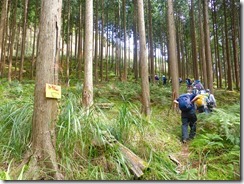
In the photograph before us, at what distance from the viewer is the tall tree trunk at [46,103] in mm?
A: 3023

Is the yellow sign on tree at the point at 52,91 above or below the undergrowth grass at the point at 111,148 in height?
above

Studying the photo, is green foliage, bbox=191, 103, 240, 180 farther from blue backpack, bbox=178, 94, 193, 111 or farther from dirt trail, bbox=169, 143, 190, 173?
blue backpack, bbox=178, 94, 193, 111

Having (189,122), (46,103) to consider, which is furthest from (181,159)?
(46,103)

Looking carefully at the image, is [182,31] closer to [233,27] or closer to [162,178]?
[233,27]

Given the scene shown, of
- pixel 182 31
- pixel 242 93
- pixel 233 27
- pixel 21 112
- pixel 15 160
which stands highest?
pixel 182 31

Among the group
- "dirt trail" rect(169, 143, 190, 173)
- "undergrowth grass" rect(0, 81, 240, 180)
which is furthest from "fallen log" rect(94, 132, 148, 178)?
"dirt trail" rect(169, 143, 190, 173)

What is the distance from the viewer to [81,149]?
3.30m

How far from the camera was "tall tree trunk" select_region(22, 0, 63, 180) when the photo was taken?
3.02 m

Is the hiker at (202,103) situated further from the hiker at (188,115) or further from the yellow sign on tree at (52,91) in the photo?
the yellow sign on tree at (52,91)

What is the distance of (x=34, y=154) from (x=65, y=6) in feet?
48.7

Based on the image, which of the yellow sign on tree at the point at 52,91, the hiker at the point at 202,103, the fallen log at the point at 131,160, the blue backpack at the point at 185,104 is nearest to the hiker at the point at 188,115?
the blue backpack at the point at 185,104

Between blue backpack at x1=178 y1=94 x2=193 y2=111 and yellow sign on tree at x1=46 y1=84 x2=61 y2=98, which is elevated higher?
yellow sign on tree at x1=46 y1=84 x2=61 y2=98

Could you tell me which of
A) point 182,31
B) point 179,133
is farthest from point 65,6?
point 179,133

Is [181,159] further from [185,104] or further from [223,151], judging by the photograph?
[185,104]
